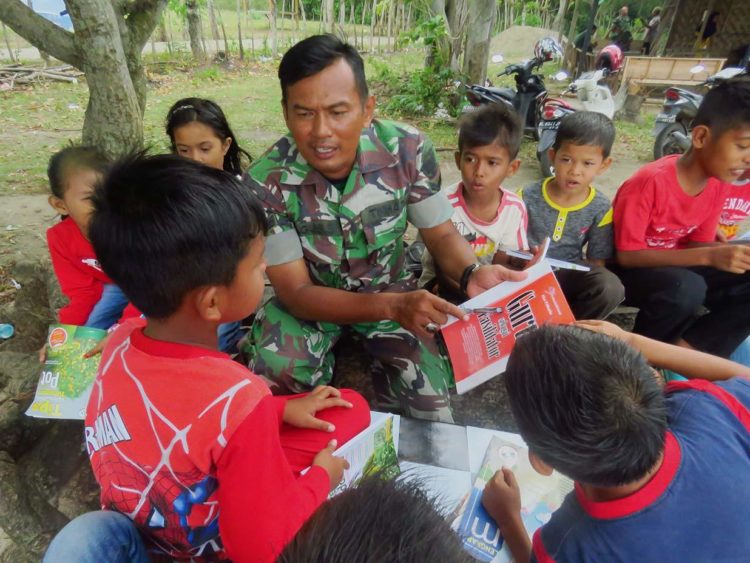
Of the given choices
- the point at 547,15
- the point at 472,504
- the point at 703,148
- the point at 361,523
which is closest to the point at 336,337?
the point at 472,504

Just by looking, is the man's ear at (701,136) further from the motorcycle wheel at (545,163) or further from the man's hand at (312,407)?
the motorcycle wheel at (545,163)

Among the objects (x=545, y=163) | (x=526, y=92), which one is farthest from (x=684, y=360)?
(x=526, y=92)

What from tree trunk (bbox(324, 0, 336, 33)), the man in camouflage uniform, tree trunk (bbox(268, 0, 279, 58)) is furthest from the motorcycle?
tree trunk (bbox(268, 0, 279, 58))

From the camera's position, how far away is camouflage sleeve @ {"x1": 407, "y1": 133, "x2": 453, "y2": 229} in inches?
72.1

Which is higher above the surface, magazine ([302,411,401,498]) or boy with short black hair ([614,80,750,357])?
boy with short black hair ([614,80,750,357])

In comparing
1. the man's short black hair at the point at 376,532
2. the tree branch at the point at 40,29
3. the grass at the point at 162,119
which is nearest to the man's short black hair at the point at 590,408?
the man's short black hair at the point at 376,532

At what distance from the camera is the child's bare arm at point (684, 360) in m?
→ 1.27

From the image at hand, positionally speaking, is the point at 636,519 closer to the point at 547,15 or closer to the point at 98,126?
the point at 98,126

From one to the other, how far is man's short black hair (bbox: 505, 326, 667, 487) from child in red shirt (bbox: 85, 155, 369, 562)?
49 centimetres

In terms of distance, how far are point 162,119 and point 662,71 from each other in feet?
27.0

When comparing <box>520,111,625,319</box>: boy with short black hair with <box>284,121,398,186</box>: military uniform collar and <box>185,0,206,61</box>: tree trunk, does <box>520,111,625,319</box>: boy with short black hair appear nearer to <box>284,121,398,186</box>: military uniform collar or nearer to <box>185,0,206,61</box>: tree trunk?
<box>284,121,398,186</box>: military uniform collar

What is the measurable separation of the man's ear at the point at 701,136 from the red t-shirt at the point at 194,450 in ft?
6.67

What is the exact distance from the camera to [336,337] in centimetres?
188

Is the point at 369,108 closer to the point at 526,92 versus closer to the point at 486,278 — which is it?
the point at 486,278
